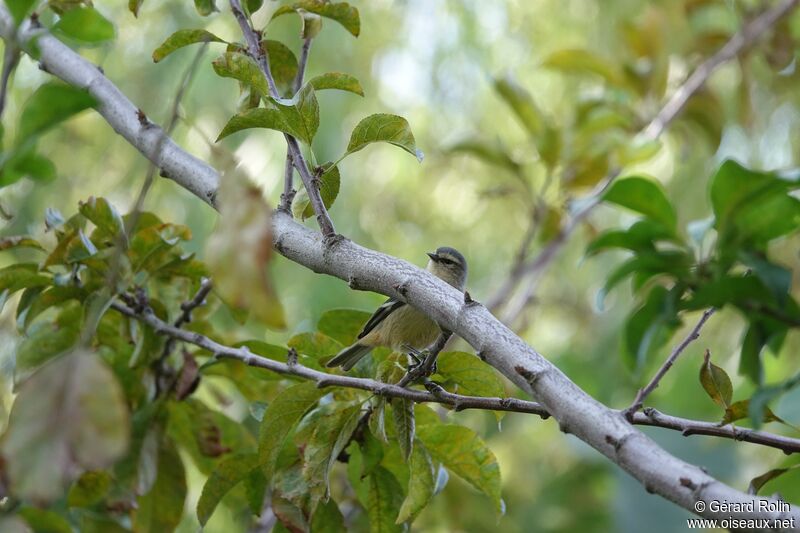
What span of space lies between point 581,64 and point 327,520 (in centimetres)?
312

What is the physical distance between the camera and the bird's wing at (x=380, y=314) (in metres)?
2.69

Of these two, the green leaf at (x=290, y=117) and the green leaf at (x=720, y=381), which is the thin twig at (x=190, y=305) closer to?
the green leaf at (x=290, y=117)

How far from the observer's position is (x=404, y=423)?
2.07m

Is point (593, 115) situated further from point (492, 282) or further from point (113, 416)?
point (113, 416)

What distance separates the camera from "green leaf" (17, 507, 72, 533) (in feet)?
7.57

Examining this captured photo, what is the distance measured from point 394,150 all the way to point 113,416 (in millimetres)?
5443

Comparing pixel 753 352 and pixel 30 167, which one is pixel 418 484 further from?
pixel 30 167

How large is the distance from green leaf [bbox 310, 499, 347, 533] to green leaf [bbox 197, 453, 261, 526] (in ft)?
0.70

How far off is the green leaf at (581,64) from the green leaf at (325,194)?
2.75 metres

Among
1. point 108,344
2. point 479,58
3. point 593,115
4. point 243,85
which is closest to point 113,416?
point 243,85

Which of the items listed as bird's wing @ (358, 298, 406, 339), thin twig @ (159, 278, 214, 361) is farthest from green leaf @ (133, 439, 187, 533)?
bird's wing @ (358, 298, 406, 339)

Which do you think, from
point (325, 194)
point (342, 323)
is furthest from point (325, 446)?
point (325, 194)

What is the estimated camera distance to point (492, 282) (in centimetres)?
585

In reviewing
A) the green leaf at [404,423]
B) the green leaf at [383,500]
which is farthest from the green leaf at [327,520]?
the green leaf at [404,423]
